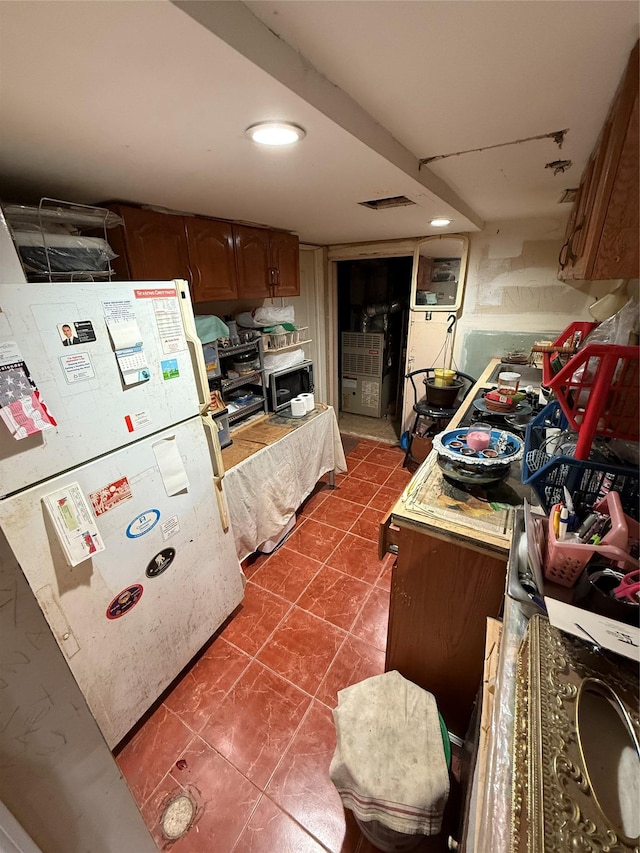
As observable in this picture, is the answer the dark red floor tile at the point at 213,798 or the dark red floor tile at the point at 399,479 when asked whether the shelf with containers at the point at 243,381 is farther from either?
the dark red floor tile at the point at 213,798

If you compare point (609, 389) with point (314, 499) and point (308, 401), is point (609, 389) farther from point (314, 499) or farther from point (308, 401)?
point (314, 499)

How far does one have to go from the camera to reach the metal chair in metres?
2.77

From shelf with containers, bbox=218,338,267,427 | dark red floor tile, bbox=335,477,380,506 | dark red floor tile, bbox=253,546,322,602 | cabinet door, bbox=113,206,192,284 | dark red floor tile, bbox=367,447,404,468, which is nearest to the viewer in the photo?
cabinet door, bbox=113,206,192,284

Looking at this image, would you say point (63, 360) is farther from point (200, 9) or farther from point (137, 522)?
point (200, 9)

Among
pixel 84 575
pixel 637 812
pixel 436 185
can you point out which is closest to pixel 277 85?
pixel 436 185

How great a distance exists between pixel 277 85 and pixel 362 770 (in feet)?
5.49

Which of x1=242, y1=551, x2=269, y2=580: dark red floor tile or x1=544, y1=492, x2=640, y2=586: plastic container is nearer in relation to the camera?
x1=544, y1=492, x2=640, y2=586: plastic container

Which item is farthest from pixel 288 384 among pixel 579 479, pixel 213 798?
pixel 213 798

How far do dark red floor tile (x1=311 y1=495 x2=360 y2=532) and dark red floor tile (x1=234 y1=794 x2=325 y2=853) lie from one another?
4.78ft

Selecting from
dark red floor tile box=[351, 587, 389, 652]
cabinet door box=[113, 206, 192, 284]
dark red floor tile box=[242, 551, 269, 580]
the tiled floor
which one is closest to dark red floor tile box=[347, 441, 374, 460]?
the tiled floor

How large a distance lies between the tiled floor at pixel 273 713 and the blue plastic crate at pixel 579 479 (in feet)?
3.92

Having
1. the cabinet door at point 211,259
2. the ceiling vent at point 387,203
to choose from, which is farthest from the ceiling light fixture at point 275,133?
the cabinet door at point 211,259

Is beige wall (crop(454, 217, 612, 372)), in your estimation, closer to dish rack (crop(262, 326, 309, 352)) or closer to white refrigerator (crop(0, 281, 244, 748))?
dish rack (crop(262, 326, 309, 352))

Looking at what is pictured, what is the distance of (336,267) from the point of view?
3.48 meters
